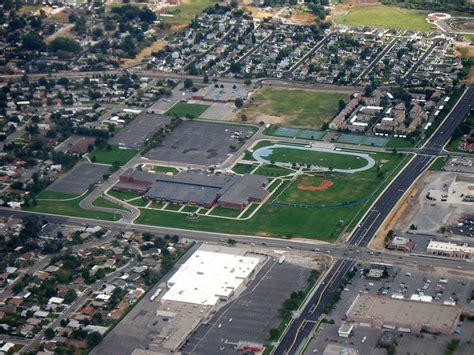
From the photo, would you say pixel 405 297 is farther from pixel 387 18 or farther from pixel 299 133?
pixel 387 18

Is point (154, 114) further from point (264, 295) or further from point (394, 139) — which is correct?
point (264, 295)

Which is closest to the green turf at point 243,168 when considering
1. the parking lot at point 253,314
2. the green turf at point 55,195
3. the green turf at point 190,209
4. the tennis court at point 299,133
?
the green turf at point 190,209

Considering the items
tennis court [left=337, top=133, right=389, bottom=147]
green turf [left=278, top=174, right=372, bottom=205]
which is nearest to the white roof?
green turf [left=278, top=174, right=372, bottom=205]

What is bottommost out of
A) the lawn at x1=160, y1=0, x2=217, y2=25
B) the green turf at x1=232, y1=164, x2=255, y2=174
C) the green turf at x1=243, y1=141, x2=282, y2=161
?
the lawn at x1=160, y1=0, x2=217, y2=25

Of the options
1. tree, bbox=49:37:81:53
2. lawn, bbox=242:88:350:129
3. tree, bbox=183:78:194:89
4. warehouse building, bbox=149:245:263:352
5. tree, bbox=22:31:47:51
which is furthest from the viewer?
tree, bbox=22:31:47:51

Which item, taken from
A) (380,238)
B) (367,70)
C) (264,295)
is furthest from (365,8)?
(264,295)

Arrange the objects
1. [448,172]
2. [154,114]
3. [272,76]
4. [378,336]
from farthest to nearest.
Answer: [272,76] → [154,114] → [448,172] → [378,336]

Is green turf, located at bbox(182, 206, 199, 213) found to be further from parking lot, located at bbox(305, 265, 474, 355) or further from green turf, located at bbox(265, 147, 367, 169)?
parking lot, located at bbox(305, 265, 474, 355)
